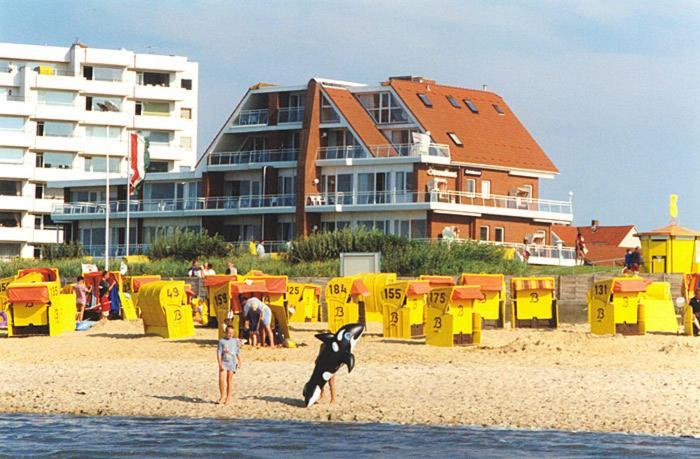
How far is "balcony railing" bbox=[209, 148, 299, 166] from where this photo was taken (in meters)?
75.6

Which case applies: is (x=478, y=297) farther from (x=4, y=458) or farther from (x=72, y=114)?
(x=72, y=114)

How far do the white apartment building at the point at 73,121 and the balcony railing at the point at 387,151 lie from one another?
22.4 m

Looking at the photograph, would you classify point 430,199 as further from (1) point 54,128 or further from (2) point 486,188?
(1) point 54,128

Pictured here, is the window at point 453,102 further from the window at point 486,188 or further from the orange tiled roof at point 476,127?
the window at point 486,188

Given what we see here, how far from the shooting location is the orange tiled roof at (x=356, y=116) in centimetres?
7262

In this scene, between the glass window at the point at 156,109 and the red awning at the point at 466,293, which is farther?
the glass window at the point at 156,109

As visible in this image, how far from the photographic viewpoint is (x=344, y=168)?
7356 centimetres

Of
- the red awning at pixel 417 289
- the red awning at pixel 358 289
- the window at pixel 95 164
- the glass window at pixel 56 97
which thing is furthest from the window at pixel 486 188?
the red awning at pixel 417 289

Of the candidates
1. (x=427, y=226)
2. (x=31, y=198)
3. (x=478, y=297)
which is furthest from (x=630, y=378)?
(x=31, y=198)

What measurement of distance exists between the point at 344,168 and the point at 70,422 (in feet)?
164

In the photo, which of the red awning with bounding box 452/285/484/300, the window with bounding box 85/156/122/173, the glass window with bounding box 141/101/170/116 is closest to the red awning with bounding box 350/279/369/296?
the red awning with bounding box 452/285/484/300

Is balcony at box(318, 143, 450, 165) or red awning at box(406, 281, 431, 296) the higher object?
balcony at box(318, 143, 450, 165)

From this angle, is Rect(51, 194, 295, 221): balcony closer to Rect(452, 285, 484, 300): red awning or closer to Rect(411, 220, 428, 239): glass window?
Rect(411, 220, 428, 239): glass window

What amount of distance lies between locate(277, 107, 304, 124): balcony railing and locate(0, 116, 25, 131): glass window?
2864 cm
